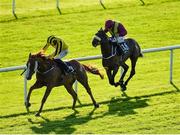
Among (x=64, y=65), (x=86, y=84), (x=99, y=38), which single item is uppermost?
(x=99, y=38)

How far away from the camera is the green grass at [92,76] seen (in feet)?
47.0

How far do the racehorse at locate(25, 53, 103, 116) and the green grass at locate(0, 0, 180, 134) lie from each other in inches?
14.9

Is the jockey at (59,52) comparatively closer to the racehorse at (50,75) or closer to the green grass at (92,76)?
the racehorse at (50,75)

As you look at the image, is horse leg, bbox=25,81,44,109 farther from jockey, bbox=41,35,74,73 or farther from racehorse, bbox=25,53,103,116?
jockey, bbox=41,35,74,73

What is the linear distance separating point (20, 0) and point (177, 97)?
8.89 metres

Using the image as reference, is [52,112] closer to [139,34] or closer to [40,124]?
[40,124]

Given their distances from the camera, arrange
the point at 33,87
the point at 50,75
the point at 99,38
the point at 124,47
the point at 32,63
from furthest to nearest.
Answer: the point at 124,47, the point at 99,38, the point at 33,87, the point at 50,75, the point at 32,63

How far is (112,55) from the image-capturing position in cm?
1622

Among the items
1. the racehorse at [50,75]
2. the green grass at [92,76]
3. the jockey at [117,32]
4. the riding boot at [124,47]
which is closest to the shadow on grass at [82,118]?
the green grass at [92,76]

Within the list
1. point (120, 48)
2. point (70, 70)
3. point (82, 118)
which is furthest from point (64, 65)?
point (120, 48)

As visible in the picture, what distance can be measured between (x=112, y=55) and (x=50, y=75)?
187 cm

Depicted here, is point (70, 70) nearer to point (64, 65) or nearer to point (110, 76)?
point (64, 65)

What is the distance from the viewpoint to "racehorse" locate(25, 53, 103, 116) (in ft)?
47.5

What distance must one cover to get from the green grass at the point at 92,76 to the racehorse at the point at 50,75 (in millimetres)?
379
